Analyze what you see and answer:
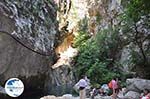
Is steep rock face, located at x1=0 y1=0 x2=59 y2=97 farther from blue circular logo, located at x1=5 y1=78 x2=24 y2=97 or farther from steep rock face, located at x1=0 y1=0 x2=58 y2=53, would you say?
blue circular logo, located at x1=5 y1=78 x2=24 y2=97

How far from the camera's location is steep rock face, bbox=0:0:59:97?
21.7 metres

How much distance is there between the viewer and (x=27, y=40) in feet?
75.8

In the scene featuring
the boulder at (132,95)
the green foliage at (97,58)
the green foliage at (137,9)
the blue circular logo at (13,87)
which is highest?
the green foliage at (137,9)

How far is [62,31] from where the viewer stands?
35.3 metres

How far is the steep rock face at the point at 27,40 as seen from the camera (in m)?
21.7

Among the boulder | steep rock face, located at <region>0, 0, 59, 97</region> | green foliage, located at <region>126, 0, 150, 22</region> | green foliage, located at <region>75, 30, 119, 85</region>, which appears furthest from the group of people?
steep rock face, located at <region>0, 0, 59, 97</region>

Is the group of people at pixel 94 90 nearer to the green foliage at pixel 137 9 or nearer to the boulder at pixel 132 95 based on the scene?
the boulder at pixel 132 95

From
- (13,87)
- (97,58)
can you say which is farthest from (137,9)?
(13,87)

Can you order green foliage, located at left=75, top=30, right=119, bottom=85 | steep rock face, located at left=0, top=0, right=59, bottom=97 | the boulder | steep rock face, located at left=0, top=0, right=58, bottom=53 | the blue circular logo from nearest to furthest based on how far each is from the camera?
the blue circular logo → the boulder → steep rock face, located at left=0, top=0, right=59, bottom=97 → steep rock face, located at left=0, top=0, right=58, bottom=53 → green foliage, located at left=75, top=30, right=119, bottom=85

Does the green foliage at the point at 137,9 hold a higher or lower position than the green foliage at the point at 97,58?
higher

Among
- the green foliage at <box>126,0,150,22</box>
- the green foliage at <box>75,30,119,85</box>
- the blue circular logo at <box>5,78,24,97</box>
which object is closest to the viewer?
the blue circular logo at <box>5,78,24,97</box>

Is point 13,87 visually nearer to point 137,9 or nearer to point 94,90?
point 94,90

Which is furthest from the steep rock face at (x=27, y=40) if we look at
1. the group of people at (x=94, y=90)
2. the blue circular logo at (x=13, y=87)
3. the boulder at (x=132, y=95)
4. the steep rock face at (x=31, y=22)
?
the blue circular logo at (x=13, y=87)

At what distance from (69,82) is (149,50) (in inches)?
374
